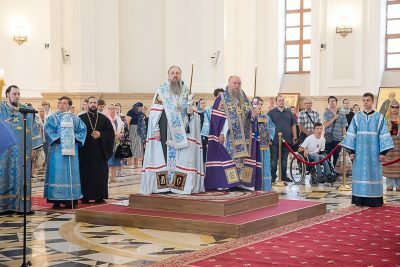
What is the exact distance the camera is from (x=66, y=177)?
35.1ft

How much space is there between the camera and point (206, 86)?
59.1 ft

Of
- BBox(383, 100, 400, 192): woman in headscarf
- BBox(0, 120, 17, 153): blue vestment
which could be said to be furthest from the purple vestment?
BBox(0, 120, 17, 153): blue vestment

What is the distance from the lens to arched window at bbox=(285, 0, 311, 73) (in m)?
24.5

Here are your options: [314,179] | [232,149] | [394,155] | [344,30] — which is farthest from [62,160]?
[344,30]

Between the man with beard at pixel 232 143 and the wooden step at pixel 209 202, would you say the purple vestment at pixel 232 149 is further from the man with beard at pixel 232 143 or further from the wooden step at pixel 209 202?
the wooden step at pixel 209 202

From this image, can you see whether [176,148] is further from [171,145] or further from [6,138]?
[6,138]

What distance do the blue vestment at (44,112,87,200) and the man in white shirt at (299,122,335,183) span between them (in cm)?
509

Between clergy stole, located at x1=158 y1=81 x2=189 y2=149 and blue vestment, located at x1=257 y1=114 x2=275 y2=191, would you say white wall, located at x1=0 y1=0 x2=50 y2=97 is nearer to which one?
blue vestment, located at x1=257 y1=114 x2=275 y2=191

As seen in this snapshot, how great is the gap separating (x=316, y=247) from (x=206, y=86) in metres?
10.7

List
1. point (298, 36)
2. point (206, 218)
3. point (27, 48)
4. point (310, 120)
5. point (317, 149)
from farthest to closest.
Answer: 1. point (298, 36)
2. point (27, 48)
3. point (310, 120)
4. point (317, 149)
5. point (206, 218)

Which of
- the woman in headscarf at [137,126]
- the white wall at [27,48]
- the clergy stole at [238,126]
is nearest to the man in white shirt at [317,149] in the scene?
the clergy stole at [238,126]

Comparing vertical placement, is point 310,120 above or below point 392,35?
below

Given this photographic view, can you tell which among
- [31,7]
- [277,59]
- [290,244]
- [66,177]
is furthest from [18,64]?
[290,244]

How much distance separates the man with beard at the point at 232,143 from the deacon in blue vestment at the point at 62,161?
2009 mm
